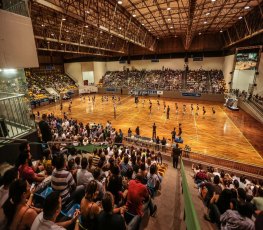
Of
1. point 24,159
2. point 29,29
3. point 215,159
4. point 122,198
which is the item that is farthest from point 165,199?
point 29,29

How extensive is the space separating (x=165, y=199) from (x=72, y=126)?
1077 cm

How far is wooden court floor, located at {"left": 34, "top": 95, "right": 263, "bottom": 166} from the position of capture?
11461 mm

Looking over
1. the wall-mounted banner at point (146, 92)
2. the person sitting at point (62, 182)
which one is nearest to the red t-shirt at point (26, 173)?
the person sitting at point (62, 182)

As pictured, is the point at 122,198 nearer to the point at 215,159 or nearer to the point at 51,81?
the point at 215,159

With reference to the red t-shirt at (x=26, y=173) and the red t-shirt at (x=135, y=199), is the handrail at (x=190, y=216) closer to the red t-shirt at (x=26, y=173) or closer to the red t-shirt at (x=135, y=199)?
the red t-shirt at (x=135, y=199)

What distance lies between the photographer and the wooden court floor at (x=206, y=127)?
11.5 metres

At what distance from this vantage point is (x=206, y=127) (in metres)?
15.7

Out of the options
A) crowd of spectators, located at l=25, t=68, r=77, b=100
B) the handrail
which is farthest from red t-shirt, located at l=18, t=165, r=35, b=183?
crowd of spectators, located at l=25, t=68, r=77, b=100

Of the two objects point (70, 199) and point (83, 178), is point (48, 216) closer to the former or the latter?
point (70, 199)

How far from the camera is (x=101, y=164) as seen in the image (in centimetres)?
450

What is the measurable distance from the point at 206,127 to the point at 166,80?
757 inches

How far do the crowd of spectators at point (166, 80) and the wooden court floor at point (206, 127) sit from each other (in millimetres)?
7383

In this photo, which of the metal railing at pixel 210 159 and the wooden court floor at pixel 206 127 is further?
the wooden court floor at pixel 206 127

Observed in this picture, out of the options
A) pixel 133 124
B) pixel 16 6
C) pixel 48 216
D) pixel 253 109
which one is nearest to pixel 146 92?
pixel 133 124
